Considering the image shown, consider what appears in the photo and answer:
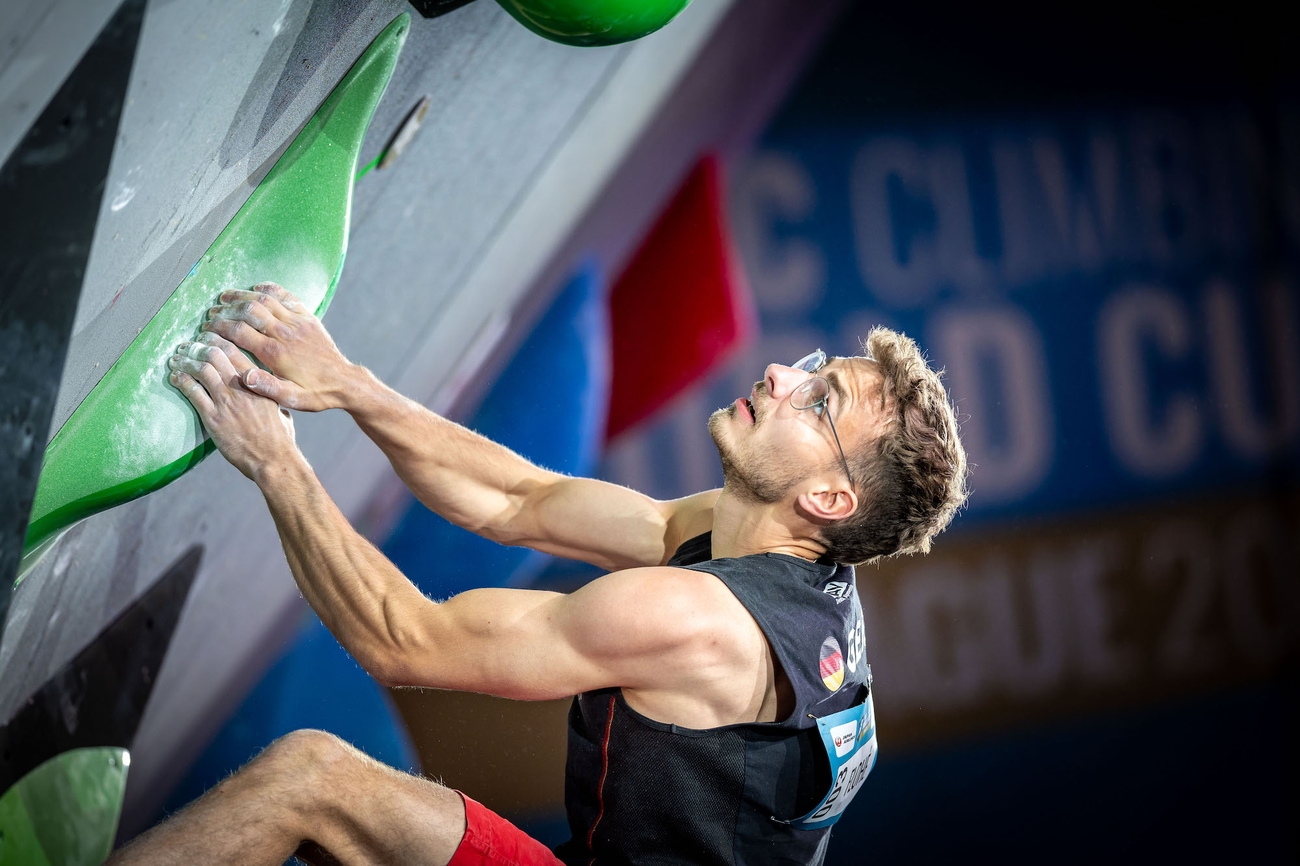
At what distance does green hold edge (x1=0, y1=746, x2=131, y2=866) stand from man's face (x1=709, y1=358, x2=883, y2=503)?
105cm

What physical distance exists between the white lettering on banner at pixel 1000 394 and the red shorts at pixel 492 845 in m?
1.40

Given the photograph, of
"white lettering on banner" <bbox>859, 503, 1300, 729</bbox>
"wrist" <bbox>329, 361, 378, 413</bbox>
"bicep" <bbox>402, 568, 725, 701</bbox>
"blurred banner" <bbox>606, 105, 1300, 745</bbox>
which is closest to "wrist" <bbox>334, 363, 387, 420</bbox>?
"wrist" <bbox>329, 361, 378, 413</bbox>

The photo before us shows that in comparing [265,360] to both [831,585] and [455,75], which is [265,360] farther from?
[831,585]

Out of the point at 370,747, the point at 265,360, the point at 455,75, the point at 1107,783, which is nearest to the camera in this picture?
the point at 265,360

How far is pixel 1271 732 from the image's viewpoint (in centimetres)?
252

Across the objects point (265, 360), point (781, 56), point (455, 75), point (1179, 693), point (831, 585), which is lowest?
point (1179, 693)

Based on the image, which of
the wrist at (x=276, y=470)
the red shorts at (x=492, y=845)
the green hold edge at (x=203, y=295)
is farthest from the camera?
the red shorts at (x=492, y=845)

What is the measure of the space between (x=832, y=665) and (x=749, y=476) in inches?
10.7

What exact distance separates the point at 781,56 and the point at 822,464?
1.26 meters

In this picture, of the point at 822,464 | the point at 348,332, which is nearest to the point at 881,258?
the point at 822,464

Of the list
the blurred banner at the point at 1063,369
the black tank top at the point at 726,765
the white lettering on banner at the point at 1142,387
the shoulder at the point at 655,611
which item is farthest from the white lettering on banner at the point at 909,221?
the shoulder at the point at 655,611

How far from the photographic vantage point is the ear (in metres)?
Result: 1.39

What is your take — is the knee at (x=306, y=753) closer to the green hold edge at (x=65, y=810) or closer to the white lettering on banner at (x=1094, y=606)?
the green hold edge at (x=65, y=810)

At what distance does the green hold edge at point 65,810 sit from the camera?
4.60 ft
